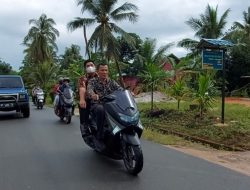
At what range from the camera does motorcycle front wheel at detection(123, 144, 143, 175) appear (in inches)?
272

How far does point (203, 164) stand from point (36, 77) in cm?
4114

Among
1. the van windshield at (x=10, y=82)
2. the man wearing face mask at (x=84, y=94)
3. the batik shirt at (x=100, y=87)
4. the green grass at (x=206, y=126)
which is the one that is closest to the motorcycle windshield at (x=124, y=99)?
the batik shirt at (x=100, y=87)

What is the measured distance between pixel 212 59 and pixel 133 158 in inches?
286

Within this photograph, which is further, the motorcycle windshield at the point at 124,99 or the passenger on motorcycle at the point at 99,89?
the passenger on motorcycle at the point at 99,89

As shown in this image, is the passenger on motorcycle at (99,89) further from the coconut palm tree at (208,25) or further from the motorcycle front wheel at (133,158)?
the coconut palm tree at (208,25)

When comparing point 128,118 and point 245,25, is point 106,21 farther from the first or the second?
point 128,118

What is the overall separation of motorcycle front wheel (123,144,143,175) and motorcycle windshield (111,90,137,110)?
0.64m

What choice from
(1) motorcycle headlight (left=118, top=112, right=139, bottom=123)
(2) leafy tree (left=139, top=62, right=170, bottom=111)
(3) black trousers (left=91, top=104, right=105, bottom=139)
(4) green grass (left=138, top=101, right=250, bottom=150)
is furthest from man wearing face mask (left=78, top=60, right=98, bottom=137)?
(2) leafy tree (left=139, top=62, right=170, bottom=111)

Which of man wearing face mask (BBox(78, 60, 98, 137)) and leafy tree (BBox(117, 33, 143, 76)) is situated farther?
leafy tree (BBox(117, 33, 143, 76))

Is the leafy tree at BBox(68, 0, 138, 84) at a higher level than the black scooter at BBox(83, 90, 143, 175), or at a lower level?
higher

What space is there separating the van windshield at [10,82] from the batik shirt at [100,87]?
36.8 ft

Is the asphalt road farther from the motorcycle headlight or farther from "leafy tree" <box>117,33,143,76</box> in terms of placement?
"leafy tree" <box>117,33,143,76</box>

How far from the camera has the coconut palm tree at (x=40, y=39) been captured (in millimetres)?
56844

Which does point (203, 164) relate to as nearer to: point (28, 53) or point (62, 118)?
point (62, 118)
